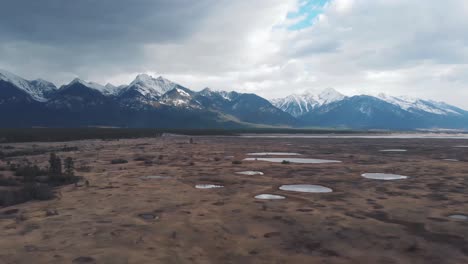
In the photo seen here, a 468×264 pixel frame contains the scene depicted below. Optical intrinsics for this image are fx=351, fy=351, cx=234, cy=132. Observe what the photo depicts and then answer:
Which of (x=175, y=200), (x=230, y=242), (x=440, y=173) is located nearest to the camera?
(x=230, y=242)

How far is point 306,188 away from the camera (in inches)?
1231

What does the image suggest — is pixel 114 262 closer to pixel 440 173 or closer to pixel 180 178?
pixel 180 178

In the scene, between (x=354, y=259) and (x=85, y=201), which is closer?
(x=354, y=259)

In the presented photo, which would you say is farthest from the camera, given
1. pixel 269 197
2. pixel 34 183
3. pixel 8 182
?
pixel 8 182

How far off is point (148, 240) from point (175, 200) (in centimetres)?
886

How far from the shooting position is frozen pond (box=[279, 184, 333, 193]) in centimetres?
3013

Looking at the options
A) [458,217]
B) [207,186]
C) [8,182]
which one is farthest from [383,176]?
[8,182]

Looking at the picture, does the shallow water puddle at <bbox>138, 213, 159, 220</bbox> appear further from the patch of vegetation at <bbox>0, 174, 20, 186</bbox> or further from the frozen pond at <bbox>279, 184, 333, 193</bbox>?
the patch of vegetation at <bbox>0, 174, 20, 186</bbox>

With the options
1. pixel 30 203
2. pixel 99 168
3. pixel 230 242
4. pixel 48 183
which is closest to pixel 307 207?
pixel 230 242

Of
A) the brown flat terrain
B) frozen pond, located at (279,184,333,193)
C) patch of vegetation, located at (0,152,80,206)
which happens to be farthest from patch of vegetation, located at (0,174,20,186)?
frozen pond, located at (279,184,333,193)

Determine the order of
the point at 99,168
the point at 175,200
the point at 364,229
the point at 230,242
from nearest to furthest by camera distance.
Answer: the point at 230,242, the point at 364,229, the point at 175,200, the point at 99,168

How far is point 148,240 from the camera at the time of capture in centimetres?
1666

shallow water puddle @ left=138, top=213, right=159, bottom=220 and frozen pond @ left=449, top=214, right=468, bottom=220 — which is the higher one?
frozen pond @ left=449, top=214, right=468, bottom=220

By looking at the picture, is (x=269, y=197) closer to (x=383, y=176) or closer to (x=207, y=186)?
(x=207, y=186)
